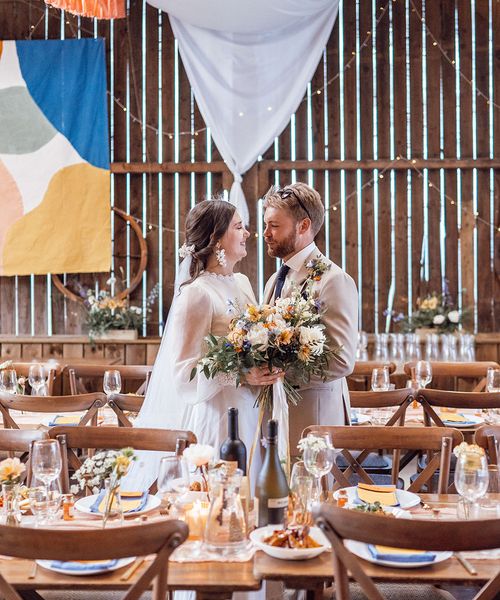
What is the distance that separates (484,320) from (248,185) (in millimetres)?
2581

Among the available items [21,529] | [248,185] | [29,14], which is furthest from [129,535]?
[29,14]

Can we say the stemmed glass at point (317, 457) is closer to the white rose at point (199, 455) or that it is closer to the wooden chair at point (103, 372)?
the white rose at point (199, 455)

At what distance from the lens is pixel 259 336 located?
2.45 meters

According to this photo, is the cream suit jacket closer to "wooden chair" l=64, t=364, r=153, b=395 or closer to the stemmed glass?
the stemmed glass

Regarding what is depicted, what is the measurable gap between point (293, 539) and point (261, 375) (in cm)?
72

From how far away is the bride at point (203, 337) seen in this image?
2.87 m

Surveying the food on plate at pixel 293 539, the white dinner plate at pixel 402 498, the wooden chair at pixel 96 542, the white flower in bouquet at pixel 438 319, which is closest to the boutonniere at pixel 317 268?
the white dinner plate at pixel 402 498

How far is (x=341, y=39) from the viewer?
7180 millimetres

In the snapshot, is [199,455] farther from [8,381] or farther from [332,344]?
[8,381]

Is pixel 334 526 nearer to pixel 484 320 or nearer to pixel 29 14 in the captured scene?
pixel 484 320

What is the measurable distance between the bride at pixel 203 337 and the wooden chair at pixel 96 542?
38.5 inches

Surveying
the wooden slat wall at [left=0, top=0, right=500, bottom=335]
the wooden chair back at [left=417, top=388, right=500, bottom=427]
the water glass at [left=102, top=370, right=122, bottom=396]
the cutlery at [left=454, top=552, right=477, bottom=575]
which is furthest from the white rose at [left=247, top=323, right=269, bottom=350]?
the wooden slat wall at [left=0, top=0, right=500, bottom=335]

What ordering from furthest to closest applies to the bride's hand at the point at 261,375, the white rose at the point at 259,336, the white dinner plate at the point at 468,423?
the white dinner plate at the point at 468,423 < the bride's hand at the point at 261,375 < the white rose at the point at 259,336

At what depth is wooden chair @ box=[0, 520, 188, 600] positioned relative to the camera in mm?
1619
